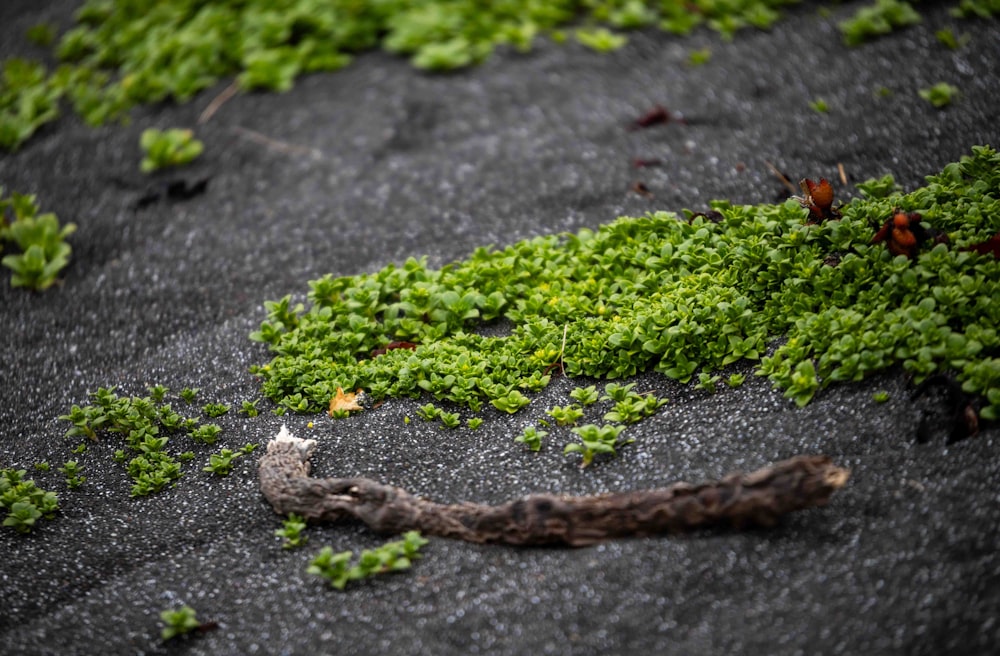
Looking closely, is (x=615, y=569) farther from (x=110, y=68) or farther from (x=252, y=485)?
(x=110, y=68)

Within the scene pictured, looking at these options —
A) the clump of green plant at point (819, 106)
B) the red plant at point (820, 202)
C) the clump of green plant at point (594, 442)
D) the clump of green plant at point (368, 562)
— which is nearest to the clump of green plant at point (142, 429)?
the clump of green plant at point (368, 562)

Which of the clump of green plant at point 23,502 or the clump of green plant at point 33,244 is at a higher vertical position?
the clump of green plant at point 33,244

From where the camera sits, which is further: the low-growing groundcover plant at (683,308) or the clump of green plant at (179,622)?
the low-growing groundcover plant at (683,308)

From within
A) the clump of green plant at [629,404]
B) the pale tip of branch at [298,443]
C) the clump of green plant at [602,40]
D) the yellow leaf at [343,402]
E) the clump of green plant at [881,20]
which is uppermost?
the clump of green plant at [881,20]

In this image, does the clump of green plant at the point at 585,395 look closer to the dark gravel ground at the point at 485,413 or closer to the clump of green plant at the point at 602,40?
the dark gravel ground at the point at 485,413

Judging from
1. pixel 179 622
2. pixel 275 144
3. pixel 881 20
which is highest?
pixel 881 20

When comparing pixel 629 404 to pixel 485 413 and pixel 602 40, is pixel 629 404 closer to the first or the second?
pixel 485 413

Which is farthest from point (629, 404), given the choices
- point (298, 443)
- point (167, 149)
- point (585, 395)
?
point (167, 149)
